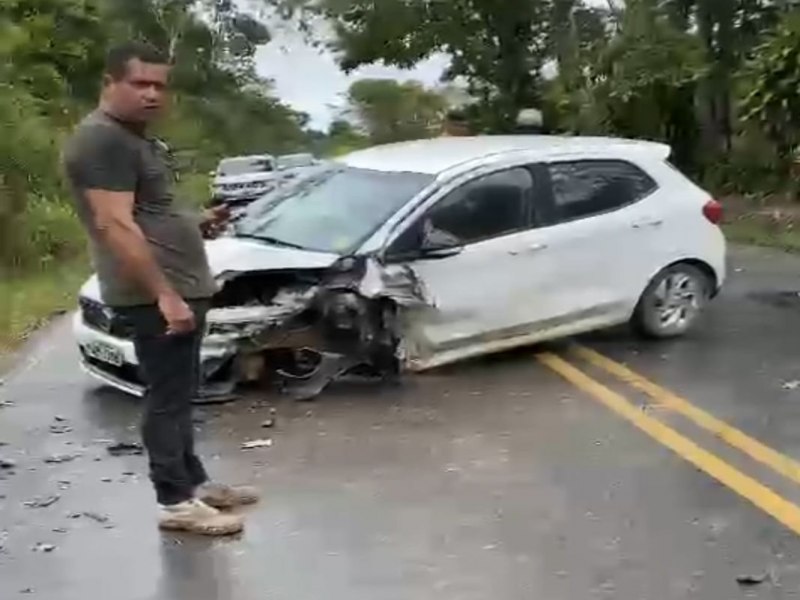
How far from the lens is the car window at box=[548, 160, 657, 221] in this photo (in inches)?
409

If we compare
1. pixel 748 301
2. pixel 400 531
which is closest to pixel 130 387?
pixel 400 531

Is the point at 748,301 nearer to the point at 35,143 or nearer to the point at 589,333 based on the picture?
the point at 589,333

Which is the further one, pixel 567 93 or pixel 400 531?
pixel 567 93

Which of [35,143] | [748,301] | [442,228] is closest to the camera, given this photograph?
[442,228]

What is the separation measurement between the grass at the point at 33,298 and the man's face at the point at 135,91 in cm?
567

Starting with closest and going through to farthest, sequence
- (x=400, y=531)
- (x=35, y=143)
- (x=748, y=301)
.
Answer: (x=400, y=531) → (x=748, y=301) → (x=35, y=143)

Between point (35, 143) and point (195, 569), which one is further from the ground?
point (35, 143)

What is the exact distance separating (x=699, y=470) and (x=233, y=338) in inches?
126

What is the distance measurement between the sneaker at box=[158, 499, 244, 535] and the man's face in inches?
68.3

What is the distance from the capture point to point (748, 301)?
1317 cm

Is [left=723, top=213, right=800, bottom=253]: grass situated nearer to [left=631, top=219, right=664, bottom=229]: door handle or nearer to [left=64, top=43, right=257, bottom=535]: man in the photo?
[left=631, top=219, right=664, bottom=229]: door handle

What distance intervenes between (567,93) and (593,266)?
18206mm

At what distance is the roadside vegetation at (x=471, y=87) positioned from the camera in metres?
17.6

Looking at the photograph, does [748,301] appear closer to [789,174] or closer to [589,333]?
[589,333]
